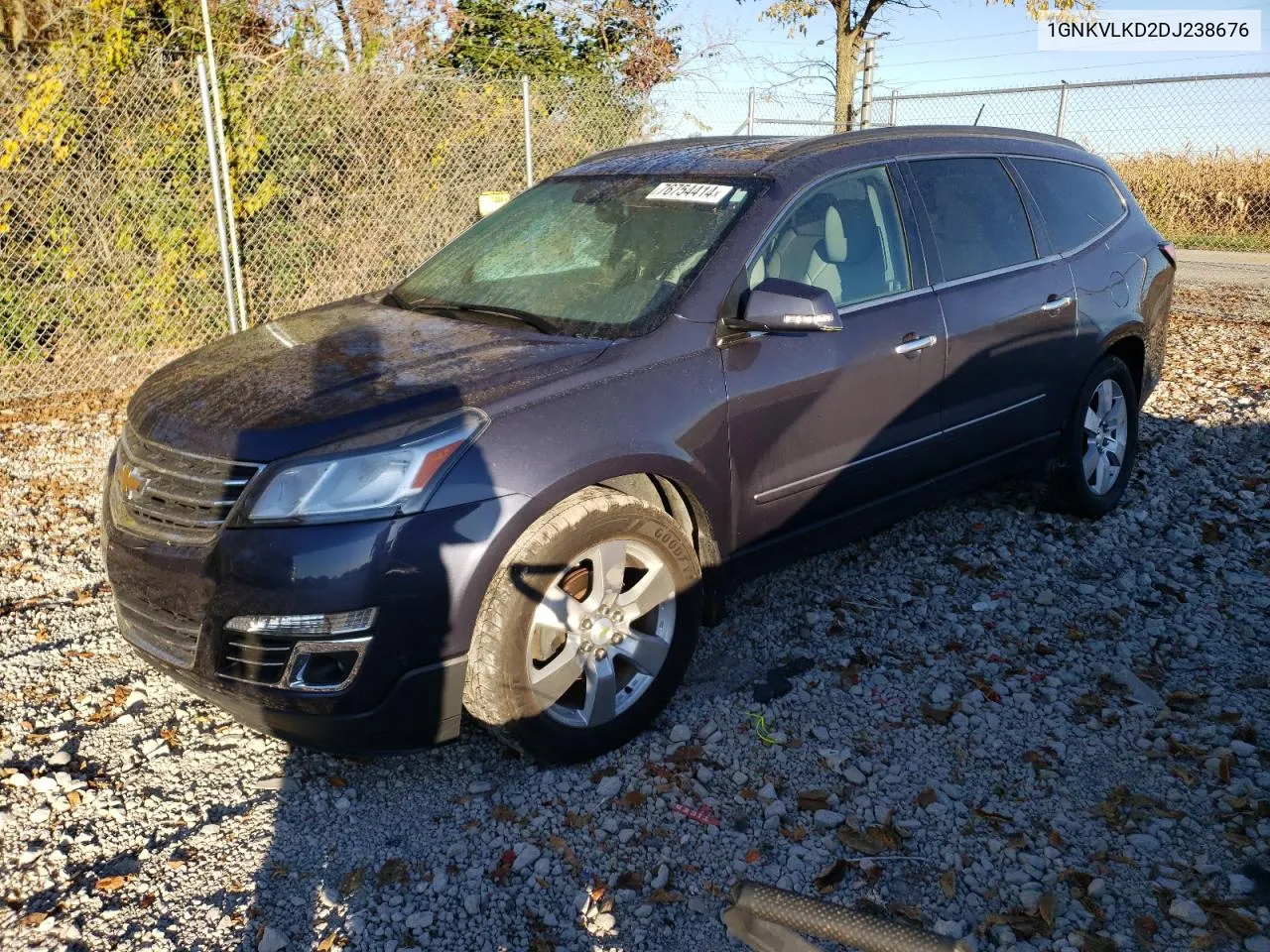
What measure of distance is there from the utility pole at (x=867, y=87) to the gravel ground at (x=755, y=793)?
10549mm

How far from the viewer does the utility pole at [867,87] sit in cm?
1362

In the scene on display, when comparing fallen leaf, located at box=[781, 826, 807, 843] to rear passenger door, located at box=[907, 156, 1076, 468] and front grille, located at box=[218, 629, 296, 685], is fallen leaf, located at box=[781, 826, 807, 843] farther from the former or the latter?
rear passenger door, located at box=[907, 156, 1076, 468]

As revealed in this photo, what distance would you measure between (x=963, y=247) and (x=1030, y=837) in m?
2.40

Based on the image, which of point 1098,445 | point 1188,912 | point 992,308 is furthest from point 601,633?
point 1098,445

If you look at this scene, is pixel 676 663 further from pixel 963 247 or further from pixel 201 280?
pixel 201 280

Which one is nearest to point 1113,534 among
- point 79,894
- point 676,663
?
point 676,663

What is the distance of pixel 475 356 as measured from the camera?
333 cm

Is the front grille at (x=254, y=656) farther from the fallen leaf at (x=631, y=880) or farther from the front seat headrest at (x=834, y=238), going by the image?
the front seat headrest at (x=834, y=238)

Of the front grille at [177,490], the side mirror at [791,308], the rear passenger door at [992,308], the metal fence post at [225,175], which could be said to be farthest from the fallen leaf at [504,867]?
the metal fence post at [225,175]

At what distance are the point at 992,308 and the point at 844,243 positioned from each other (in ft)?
2.69

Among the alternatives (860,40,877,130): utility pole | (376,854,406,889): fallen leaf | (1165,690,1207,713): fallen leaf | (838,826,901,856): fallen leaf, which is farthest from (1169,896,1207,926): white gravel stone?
(860,40,877,130): utility pole

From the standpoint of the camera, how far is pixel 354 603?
2783mm

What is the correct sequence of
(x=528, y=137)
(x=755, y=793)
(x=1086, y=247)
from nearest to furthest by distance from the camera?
(x=755, y=793) < (x=1086, y=247) < (x=528, y=137)

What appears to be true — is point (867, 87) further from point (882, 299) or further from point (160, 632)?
point (160, 632)
